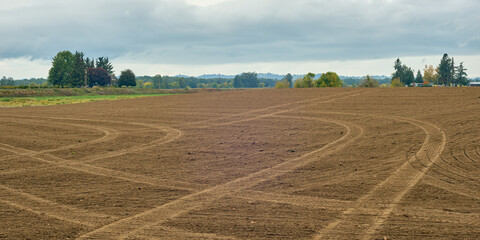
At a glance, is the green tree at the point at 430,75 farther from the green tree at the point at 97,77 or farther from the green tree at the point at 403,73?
the green tree at the point at 97,77

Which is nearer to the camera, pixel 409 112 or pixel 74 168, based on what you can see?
pixel 74 168

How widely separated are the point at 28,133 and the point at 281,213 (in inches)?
700

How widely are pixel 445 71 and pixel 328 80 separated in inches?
1874

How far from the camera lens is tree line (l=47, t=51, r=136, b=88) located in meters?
122

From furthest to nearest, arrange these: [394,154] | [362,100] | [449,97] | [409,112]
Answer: [362,100]
[449,97]
[409,112]
[394,154]

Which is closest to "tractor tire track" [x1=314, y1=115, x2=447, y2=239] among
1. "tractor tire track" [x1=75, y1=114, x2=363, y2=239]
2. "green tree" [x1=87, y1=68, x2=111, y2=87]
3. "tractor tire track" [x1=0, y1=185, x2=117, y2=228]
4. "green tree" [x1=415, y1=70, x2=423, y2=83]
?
"tractor tire track" [x1=75, y1=114, x2=363, y2=239]

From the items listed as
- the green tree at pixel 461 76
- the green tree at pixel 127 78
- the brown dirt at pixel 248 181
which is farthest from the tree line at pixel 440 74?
the brown dirt at pixel 248 181

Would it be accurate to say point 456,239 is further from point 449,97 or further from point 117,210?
point 449,97

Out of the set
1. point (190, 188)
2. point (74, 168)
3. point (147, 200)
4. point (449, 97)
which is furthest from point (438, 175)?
point (449, 97)

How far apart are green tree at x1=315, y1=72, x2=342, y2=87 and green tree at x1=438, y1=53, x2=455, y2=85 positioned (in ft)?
136

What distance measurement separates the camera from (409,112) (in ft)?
84.2

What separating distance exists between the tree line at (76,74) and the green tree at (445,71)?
10537cm

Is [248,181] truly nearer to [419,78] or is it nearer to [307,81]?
[307,81]

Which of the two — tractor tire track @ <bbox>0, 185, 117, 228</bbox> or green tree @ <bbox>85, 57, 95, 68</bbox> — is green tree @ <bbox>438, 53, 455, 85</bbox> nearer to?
green tree @ <bbox>85, 57, 95, 68</bbox>
